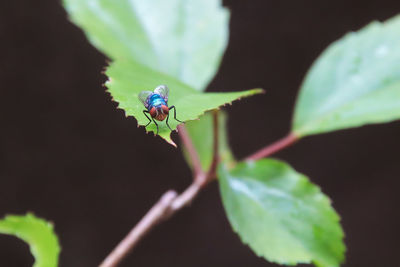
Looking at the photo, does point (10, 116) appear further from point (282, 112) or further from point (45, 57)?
point (282, 112)

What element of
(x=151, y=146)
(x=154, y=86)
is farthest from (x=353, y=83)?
(x=151, y=146)

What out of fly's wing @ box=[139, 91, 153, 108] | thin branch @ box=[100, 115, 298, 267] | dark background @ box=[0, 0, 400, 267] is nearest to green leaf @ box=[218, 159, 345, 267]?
thin branch @ box=[100, 115, 298, 267]

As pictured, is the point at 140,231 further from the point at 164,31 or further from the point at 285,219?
the point at 164,31

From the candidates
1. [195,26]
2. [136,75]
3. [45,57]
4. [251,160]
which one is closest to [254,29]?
[45,57]

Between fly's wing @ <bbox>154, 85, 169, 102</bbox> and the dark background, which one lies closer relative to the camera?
fly's wing @ <bbox>154, 85, 169, 102</bbox>

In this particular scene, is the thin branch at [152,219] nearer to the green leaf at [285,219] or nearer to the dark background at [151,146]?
the green leaf at [285,219]

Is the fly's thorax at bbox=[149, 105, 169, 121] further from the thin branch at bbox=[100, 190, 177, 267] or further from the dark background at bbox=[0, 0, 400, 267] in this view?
A: the dark background at bbox=[0, 0, 400, 267]
